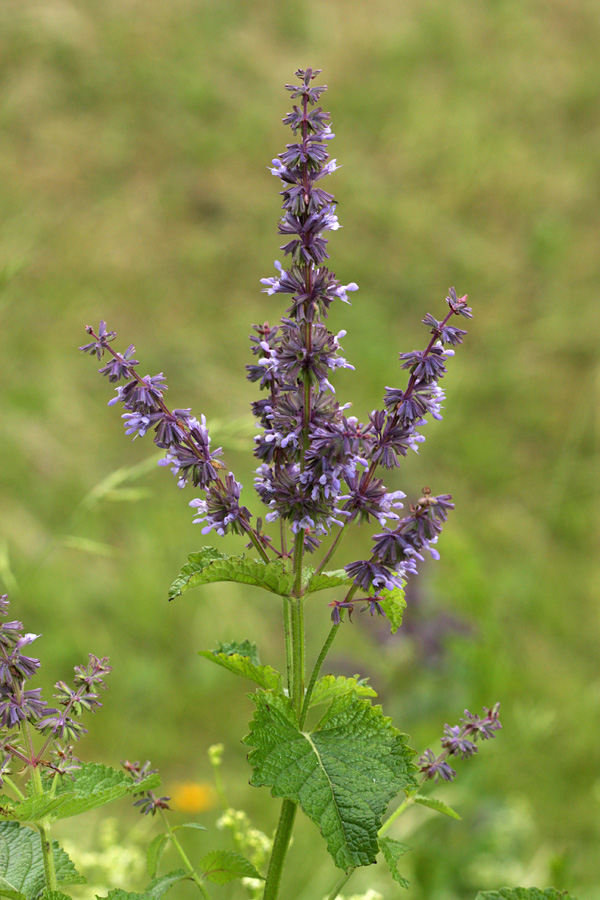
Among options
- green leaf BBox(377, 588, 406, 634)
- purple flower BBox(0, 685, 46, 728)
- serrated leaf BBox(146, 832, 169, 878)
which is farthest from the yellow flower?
purple flower BBox(0, 685, 46, 728)

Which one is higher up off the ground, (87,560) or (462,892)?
(87,560)

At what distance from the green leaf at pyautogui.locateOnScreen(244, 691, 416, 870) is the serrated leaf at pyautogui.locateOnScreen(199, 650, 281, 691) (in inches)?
3.1

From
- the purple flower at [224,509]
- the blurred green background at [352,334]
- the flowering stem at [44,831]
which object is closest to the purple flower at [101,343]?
the purple flower at [224,509]

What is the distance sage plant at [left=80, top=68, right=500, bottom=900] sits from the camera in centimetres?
122

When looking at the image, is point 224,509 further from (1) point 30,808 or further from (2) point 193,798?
(2) point 193,798

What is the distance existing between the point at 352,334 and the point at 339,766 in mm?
7394

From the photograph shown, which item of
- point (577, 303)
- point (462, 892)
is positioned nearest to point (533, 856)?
point (462, 892)

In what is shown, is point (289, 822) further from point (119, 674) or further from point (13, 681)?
point (119, 674)

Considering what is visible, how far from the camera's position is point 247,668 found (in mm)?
1366

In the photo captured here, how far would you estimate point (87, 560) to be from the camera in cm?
610

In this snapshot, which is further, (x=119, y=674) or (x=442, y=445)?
(x=442, y=445)

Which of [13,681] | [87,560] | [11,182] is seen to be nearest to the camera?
[13,681]

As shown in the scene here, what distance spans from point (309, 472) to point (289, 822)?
55cm

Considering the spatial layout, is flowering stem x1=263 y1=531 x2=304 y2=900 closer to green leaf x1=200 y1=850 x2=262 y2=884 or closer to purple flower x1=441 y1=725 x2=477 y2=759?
green leaf x1=200 y1=850 x2=262 y2=884
